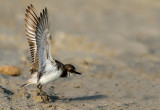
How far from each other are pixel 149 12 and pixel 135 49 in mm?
5578

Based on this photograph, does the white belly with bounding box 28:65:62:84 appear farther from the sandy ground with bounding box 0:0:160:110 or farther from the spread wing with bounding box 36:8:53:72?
the sandy ground with bounding box 0:0:160:110

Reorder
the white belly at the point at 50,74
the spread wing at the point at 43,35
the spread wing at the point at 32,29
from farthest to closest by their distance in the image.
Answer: the white belly at the point at 50,74, the spread wing at the point at 32,29, the spread wing at the point at 43,35

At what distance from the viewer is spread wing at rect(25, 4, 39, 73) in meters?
5.85

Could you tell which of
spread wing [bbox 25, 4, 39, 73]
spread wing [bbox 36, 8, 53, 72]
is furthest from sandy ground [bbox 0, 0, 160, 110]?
spread wing [bbox 36, 8, 53, 72]

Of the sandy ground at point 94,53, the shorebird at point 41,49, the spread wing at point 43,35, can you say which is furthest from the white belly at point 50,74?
the sandy ground at point 94,53

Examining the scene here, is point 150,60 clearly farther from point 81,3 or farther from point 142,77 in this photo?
point 81,3

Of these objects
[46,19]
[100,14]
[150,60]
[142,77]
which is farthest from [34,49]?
[100,14]

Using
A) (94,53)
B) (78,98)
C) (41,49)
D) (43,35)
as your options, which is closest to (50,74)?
(41,49)

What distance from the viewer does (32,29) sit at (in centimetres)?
596

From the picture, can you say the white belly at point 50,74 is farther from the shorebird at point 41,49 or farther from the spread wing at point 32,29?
the spread wing at point 32,29

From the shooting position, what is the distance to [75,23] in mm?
14062

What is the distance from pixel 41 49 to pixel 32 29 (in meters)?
0.44

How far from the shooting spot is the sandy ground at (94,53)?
656 cm

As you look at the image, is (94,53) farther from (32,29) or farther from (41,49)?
(41,49)
